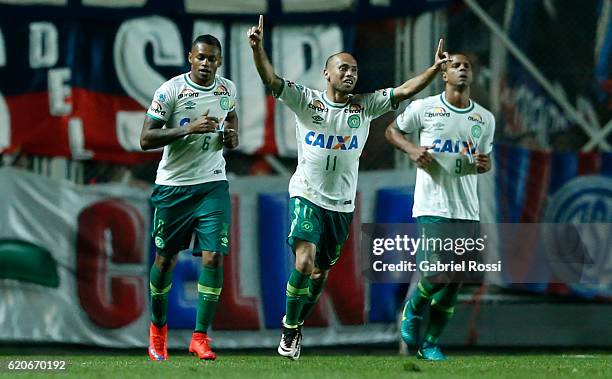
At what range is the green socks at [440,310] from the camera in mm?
9789

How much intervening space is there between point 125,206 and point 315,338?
2.07 metres

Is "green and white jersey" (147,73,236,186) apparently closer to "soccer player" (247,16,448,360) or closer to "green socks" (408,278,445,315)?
Result: "soccer player" (247,16,448,360)

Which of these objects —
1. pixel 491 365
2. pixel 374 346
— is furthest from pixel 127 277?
pixel 491 365

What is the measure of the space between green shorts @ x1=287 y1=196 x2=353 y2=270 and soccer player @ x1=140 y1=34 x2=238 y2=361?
0.48 meters

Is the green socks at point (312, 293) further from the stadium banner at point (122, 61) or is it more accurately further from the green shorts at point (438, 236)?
the stadium banner at point (122, 61)

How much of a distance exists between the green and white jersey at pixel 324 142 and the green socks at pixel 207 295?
0.82 m

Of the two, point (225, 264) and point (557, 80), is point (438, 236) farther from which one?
point (557, 80)

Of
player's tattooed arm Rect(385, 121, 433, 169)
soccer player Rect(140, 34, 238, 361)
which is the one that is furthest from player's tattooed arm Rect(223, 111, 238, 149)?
player's tattooed arm Rect(385, 121, 433, 169)

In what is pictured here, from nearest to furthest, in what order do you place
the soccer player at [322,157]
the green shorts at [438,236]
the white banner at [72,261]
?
1. the soccer player at [322,157]
2. the green shorts at [438,236]
3. the white banner at [72,261]

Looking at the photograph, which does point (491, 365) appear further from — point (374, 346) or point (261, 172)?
point (261, 172)

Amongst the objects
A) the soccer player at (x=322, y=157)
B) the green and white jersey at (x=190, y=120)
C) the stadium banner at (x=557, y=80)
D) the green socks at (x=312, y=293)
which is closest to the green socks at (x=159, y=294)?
the green and white jersey at (x=190, y=120)

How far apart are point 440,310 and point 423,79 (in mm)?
2022

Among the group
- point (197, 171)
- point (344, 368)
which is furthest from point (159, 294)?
point (344, 368)

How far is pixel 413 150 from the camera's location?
374 inches
